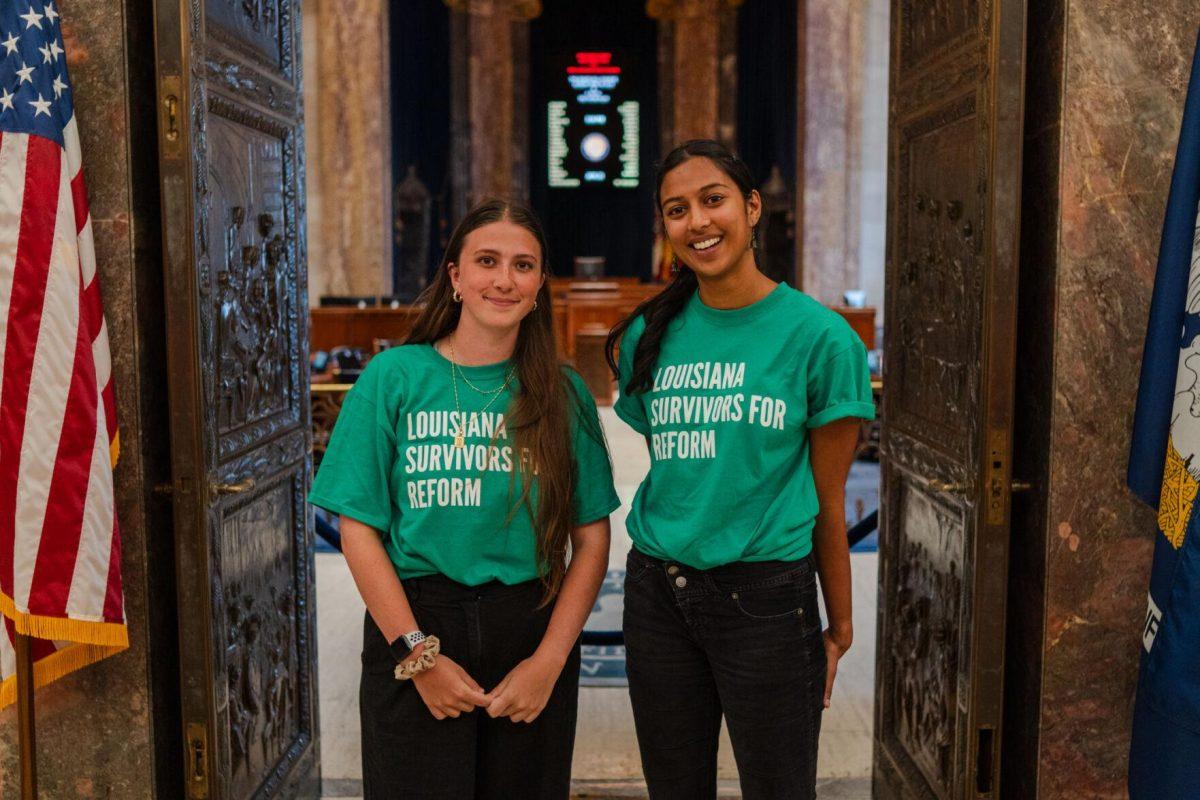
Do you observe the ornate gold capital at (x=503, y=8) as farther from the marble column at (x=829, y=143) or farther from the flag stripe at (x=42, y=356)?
the flag stripe at (x=42, y=356)

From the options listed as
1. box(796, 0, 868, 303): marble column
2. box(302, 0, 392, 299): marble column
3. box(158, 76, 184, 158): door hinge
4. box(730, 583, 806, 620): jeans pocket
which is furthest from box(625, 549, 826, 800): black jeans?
box(302, 0, 392, 299): marble column

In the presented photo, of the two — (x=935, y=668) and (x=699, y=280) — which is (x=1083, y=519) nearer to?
(x=935, y=668)

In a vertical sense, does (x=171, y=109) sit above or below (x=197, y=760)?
above

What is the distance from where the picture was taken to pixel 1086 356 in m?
2.64

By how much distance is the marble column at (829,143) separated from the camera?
46.6 ft

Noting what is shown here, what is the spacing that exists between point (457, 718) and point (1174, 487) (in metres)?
1.60

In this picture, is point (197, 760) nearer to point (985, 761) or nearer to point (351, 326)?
point (985, 761)

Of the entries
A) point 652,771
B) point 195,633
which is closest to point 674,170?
point 652,771


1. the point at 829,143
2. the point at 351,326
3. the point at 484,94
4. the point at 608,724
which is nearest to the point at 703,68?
the point at 484,94

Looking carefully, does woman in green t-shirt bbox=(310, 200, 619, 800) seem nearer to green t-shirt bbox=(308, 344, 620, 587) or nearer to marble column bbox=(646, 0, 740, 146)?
green t-shirt bbox=(308, 344, 620, 587)

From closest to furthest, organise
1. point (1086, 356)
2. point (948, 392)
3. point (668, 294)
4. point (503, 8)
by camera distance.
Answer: point (668, 294) → point (1086, 356) → point (948, 392) → point (503, 8)

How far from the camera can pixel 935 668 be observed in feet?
9.88

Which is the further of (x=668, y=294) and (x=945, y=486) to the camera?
(x=945, y=486)

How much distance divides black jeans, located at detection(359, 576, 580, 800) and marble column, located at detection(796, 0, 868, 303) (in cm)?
1281
